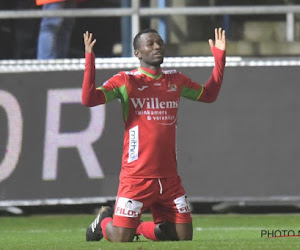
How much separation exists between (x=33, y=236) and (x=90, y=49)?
2484 millimetres

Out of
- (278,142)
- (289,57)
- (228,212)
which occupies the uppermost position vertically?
(289,57)

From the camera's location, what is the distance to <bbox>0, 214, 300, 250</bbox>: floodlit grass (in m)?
7.84

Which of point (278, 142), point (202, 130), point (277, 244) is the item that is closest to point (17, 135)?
point (202, 130)

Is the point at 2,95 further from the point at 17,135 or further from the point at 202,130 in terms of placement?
the point at 202,130

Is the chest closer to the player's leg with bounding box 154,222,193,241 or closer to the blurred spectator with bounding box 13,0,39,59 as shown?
the player's leg with bounding box 154,222,193,241

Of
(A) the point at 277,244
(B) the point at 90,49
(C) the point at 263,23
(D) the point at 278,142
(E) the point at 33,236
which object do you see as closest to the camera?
(A) the point at 277,244

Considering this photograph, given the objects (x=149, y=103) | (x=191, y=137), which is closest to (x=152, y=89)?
(x=149, y=103)

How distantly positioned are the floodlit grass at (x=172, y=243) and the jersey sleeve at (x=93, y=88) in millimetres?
1012

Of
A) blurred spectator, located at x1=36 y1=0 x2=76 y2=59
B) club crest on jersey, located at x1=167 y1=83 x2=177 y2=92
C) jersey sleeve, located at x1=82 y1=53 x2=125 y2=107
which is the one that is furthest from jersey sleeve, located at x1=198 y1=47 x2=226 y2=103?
blurred spectator, located at x1=36 y1=0 x2=76 y2=59

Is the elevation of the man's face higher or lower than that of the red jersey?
higher

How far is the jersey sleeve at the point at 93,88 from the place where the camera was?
330 inches

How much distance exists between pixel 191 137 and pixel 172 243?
13.2 ft

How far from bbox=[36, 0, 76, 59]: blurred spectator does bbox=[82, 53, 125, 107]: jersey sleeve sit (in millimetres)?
3724

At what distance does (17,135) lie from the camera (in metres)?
12.1
